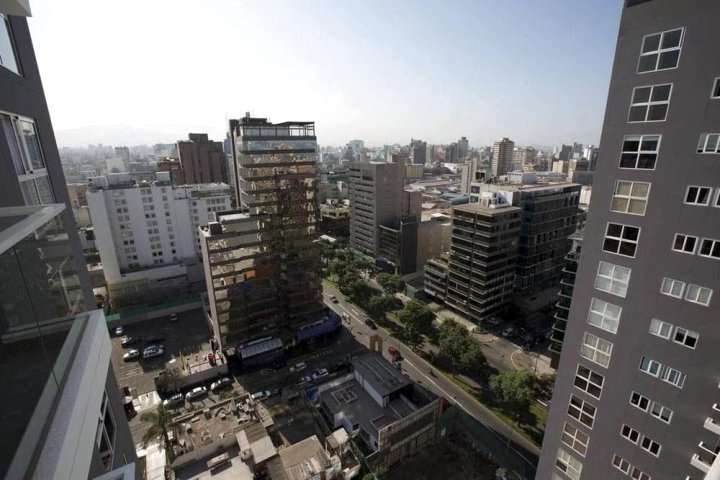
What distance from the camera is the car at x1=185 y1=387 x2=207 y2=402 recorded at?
125ft

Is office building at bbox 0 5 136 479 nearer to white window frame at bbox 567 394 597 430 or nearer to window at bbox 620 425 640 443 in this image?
white window frame at bbox 567 394 597 430

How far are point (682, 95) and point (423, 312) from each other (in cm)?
3833

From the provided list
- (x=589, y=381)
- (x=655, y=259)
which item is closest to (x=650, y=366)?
(x=589, y=381)

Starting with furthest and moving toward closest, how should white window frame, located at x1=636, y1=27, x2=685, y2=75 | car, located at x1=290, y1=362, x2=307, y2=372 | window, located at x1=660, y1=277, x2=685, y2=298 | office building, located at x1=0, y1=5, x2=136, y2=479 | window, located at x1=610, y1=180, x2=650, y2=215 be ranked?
car, located at x1=290, y1=362, x2=307, y2=372 < window, located at x1=610, y1=180, x2=650, y2=215 < window, located at x1=660, y1=277, x2=685, y2=298 < white window frame, located at x1=636, y1=27, x2=685, y2=75 < office building, located at x1=0, y1=5, x2=136, y2=479

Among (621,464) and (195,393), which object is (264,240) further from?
(621,464)

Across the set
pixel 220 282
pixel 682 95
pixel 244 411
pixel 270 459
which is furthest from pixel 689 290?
pixel 220 282

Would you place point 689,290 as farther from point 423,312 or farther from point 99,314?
point 423,312

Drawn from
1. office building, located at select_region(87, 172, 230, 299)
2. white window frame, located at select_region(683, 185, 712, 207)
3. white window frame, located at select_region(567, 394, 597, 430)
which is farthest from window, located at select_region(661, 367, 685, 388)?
office building, located at select_region(87, 172, 230, 299)

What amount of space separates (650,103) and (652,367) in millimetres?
9073

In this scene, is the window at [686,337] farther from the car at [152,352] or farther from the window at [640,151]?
the car at [152,352]

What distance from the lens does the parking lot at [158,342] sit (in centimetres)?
4169

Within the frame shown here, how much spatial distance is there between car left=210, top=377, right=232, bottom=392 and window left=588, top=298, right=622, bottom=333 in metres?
39.0

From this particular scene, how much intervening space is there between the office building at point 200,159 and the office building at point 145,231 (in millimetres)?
55002

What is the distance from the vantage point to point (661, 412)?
12.4 m
